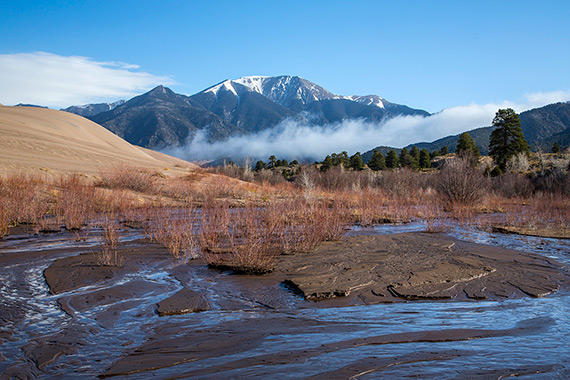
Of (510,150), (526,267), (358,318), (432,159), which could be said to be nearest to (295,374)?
(358,318)

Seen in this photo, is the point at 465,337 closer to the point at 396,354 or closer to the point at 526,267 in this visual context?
the point at 396,354

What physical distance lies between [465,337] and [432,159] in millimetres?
81901

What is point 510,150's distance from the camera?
59625 mm

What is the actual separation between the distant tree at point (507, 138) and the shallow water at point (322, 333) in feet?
194

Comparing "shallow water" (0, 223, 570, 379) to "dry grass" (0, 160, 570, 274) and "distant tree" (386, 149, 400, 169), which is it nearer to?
"dry grass" (0, 160, 570, 274)

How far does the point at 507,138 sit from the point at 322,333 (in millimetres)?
64829

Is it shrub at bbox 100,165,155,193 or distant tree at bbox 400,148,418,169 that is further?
distant tree at bbox 400,148,418,169

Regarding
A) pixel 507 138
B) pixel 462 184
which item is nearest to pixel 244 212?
pixel 462 184

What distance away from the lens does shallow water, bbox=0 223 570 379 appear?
4.30 m

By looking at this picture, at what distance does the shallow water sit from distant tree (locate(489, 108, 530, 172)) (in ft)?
194

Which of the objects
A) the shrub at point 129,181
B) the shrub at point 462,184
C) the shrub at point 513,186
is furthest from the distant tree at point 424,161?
the shrub at point 129,181

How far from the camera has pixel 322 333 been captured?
5.41 meters

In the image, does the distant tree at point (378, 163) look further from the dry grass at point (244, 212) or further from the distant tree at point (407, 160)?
the dry grass at point (244, 212)

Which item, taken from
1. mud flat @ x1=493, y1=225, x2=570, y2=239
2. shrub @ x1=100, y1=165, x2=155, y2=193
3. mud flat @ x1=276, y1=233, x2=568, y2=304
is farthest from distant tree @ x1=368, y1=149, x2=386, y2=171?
mud flat @ x1=276, y1=233, x2=568, y2=304
